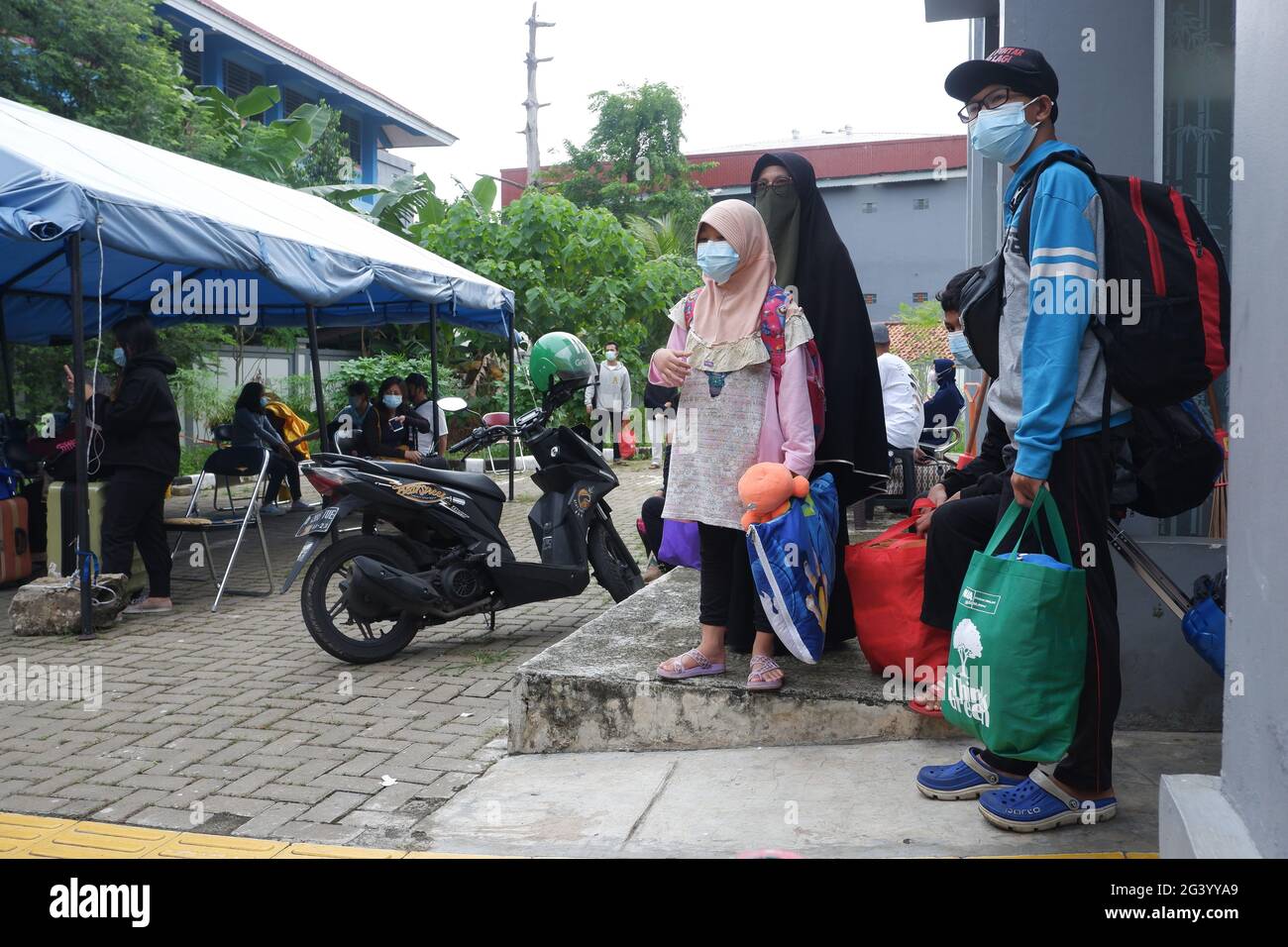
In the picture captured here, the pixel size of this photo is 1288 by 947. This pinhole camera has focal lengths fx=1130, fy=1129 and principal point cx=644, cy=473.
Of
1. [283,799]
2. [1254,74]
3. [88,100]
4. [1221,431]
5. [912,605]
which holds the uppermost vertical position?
[88,100]

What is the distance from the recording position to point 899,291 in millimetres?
33500

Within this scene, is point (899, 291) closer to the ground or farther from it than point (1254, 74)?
farther from it

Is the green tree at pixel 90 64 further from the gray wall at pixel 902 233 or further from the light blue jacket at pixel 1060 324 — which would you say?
the gray wall at pixel 902 233

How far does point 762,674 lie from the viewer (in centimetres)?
394

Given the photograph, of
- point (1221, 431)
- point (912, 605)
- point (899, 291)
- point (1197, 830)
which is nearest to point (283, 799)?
point (912, 605)

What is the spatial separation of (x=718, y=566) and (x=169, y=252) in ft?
15.7

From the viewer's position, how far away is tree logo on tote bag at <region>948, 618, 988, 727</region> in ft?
9.62

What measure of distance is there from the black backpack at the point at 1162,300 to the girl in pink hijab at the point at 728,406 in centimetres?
119

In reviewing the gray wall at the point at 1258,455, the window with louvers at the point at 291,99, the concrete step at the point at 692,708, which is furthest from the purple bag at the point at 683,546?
the window with louvers at the point at 291,99

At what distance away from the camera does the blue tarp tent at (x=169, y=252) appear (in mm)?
6473

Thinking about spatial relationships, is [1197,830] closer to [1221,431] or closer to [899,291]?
[1221,431]

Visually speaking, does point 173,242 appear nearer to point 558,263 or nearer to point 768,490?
point 768,490

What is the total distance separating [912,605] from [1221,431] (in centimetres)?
113
